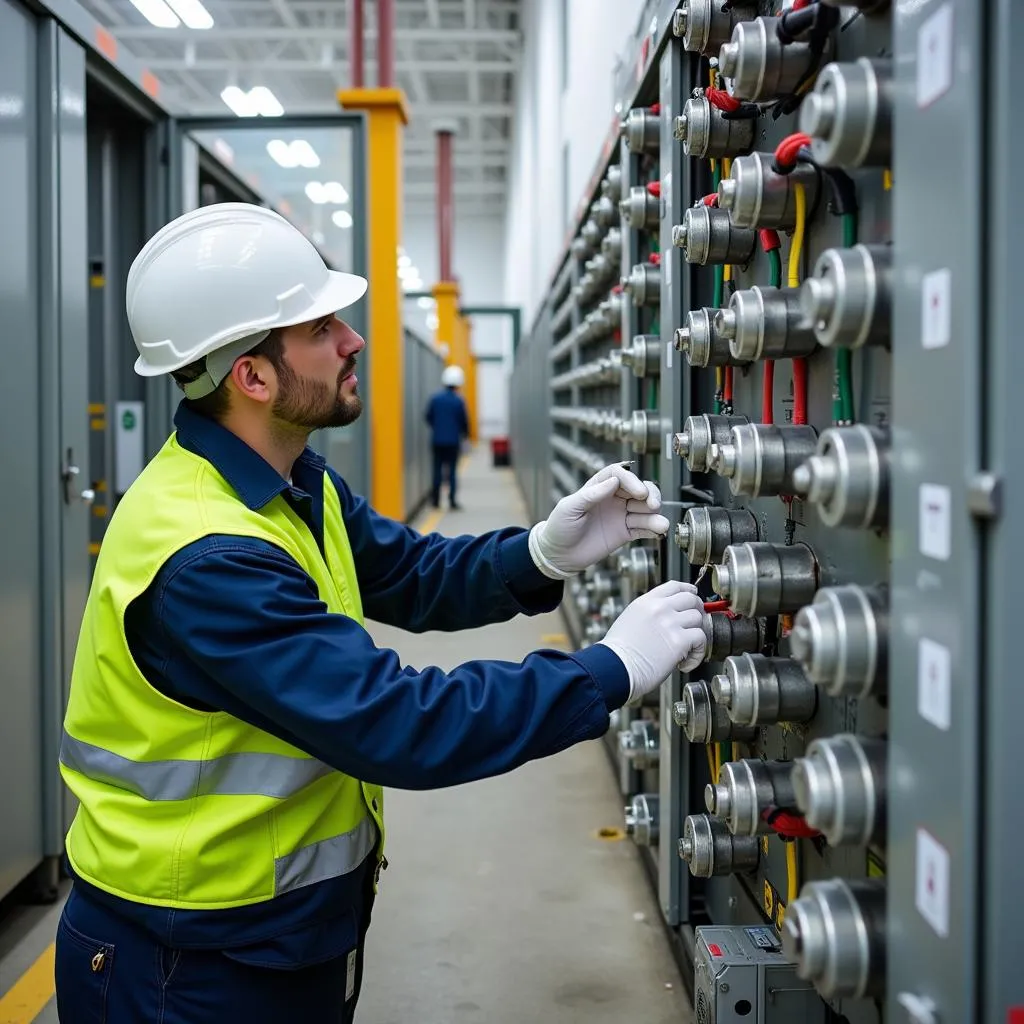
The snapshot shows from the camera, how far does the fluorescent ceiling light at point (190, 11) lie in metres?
5.41

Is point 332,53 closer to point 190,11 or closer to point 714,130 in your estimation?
point 190,11

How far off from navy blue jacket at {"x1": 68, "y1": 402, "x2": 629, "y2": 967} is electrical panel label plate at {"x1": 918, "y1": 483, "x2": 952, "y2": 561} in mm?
600

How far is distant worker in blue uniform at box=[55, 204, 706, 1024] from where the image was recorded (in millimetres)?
1464

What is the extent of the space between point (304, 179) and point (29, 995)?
17.3 ft

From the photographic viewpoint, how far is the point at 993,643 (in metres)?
0.98

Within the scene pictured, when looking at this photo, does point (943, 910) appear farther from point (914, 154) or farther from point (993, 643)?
point (914, 154)

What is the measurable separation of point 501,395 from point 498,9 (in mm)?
15094

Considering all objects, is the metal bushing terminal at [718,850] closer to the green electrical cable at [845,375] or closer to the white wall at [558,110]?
the green electrical cable at [845,375]

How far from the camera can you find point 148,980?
5.31 ft

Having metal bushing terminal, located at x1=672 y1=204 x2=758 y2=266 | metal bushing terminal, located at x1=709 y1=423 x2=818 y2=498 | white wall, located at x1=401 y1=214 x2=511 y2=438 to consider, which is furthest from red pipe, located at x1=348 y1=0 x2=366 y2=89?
white wall, located at x1=401 y1=214 x2=511 y2=438

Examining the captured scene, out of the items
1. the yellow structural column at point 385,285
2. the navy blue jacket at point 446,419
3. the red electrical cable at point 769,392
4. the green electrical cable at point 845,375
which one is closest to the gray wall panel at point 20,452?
the red electrical cable at point 769,392

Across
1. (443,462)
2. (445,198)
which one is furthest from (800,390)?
(445,198)

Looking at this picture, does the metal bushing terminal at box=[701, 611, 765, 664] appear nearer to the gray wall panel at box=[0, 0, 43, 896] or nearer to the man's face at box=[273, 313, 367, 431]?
the man's face at box=[273, 313, 367, 431]

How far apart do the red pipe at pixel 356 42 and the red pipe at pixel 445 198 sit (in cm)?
1141
